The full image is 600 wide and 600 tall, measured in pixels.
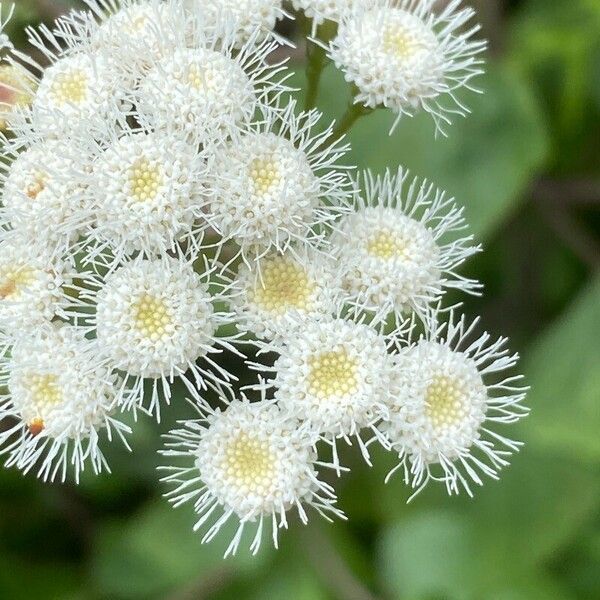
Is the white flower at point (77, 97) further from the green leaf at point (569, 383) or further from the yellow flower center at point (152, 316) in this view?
the green leaf at point (569, 383)

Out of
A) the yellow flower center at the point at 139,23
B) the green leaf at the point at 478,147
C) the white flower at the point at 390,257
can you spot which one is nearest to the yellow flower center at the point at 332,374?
the white flower at the point at 390,257

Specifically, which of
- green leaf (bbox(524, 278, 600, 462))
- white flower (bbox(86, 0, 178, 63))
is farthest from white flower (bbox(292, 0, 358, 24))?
green leaf (bbox(524, 278, 600, 462))

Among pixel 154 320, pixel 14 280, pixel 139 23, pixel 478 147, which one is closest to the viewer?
pixel 154 320

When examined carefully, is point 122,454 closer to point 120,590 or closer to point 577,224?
point 120,590

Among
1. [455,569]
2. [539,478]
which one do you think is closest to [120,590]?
[455,569]

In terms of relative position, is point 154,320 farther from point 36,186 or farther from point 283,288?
point 36,186

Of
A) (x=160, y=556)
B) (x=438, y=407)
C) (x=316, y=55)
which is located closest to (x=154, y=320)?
(x=438, y=407)

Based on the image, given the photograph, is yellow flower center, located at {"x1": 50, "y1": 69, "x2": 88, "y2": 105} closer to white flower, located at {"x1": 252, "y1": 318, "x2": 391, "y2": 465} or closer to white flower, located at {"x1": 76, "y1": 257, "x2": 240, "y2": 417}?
white flower, located at {"x1": 76, "y1": 257, "x2": 240, "y2": 417}
